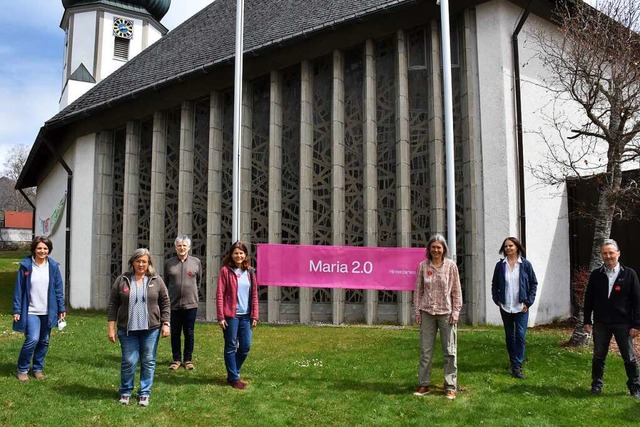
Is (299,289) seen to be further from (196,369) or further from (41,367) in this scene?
(41,367)

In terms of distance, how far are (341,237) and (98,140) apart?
8.39 m

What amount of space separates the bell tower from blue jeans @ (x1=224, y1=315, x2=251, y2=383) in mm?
24506

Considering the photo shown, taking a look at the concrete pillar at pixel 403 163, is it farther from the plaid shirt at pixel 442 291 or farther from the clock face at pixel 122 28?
the clock face at pixel 122 28

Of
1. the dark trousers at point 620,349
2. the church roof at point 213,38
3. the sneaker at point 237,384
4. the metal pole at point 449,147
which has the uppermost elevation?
the church roof at point 213,38

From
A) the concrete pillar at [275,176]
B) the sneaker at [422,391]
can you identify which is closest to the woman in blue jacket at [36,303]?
the sneaker at [422,391]

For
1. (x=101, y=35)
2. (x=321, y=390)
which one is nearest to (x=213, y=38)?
(x=321, y=390)

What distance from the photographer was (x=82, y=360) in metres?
7.92

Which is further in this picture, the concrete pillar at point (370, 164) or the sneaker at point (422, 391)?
the concrete pillar at point (370, 164)

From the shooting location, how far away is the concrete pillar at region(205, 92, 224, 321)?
545 inches

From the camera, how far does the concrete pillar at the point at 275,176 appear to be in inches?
523

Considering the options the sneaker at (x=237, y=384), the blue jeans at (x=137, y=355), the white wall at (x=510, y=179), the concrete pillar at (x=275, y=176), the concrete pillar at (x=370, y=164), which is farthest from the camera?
the concrete pillar at (x=275, y=176)

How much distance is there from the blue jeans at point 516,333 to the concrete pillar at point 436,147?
5.42 m

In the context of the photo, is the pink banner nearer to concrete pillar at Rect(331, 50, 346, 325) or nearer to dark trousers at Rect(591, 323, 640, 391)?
concrete pillar at Rect(331, 50, 346, 325)

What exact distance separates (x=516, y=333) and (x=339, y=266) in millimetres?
4448
